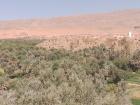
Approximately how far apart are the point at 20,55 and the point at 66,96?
→ 6661 centimetres

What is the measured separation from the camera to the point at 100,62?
261ft

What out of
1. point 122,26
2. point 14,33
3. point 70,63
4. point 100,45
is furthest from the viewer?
point 122,26

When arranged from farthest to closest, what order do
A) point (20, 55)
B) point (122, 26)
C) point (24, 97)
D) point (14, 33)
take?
point (122, 26) < point (14, 33) < point (20, 55) < point (24, 97)

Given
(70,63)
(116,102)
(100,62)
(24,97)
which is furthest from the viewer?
(100,62)

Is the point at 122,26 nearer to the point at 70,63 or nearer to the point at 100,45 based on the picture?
the point at 100,45

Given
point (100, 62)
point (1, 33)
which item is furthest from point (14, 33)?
point (100, 62)

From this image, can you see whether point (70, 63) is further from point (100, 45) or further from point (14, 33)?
point (14, 33)

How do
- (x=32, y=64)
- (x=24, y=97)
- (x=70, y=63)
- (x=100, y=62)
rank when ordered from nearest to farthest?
(x=24, y=97) → (x=70, y=63) → (x=32, y=64) → (x=100, y=62)

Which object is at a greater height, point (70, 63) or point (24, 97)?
point (24, 97)

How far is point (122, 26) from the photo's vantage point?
18775 centimetres

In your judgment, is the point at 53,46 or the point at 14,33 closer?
the point at 53,46

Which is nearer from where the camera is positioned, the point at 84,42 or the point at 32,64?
the point at 32,64

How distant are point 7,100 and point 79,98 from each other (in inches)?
163

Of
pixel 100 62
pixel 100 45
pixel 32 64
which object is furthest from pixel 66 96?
pixel 100 45
